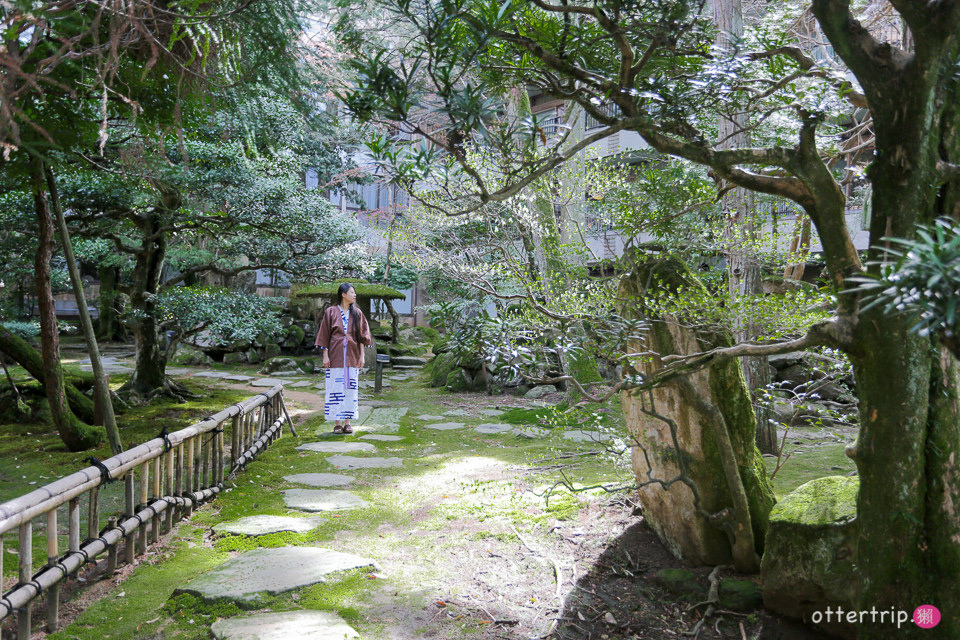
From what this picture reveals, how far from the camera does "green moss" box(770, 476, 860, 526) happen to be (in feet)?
9.46

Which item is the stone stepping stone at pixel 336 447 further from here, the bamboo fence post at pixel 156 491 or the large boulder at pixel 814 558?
the large boulder at pixel 814 558

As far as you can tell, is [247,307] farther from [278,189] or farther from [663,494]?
[663,494]

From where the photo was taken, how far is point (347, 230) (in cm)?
905

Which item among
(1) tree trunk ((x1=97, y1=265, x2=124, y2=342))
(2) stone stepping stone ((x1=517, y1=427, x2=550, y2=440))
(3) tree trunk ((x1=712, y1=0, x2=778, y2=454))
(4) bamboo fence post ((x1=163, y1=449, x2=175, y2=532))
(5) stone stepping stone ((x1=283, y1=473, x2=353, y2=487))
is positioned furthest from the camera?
(1) tree trunk ((x1=97, y1=265, x2=124, y2=342))

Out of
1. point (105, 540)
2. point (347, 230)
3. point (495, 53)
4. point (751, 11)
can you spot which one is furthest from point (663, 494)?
point (751, 11)

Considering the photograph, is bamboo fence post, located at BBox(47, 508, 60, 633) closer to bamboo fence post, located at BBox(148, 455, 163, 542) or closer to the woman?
bamboo fence post, located at BBox(148, 455, 163, 542)

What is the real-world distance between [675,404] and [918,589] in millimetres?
1549

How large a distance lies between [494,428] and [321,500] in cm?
365

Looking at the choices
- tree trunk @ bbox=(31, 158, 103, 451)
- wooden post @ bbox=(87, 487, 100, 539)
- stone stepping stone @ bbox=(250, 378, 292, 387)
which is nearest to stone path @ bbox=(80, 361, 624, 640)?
wooden post @ bbox=(87, 487, 100, 539)

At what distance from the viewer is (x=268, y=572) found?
10.6 ft

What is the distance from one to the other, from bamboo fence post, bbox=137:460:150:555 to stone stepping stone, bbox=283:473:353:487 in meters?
1.60

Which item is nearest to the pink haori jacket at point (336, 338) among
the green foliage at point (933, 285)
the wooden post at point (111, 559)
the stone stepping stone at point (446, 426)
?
the stone stepping stone at point (446, 426)

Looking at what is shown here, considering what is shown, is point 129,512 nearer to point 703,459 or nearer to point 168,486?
point 168,486

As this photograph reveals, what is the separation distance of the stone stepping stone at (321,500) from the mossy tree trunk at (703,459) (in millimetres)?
2201
